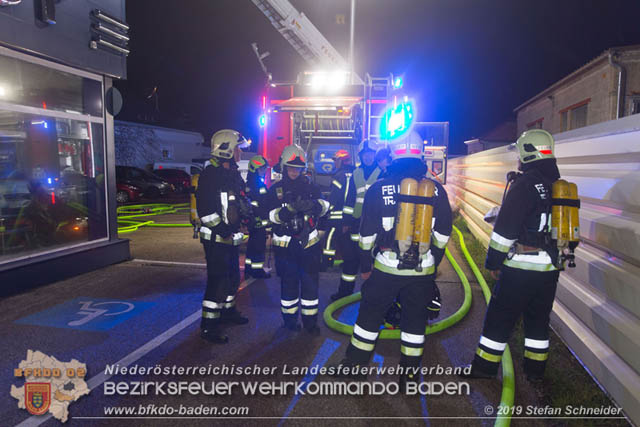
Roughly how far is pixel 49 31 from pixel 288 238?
4.60 meters

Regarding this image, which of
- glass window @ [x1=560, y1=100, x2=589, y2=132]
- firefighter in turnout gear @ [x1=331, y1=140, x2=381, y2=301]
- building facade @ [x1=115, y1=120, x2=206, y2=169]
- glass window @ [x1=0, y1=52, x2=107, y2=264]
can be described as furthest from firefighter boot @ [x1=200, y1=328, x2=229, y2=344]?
building facade @ [x1=115, y1=120, x2=206, y2=169]

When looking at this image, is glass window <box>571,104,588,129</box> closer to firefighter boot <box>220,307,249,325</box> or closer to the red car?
firefighter boot <box>220,307,249,325</box>

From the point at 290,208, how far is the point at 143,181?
1575 cm

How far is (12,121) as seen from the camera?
602 centimetres

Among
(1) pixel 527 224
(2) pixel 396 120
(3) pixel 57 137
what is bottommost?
(1) pixel 527 224

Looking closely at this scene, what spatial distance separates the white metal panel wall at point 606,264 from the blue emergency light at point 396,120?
136 inches

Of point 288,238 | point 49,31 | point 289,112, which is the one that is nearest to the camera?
point 288,238

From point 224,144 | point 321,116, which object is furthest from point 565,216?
point 321,116

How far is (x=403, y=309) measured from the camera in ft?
9.86

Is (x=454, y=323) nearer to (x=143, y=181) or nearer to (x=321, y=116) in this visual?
(x=321, y=116)

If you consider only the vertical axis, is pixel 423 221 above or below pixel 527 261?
above

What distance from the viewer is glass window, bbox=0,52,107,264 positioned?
5746 millimetres

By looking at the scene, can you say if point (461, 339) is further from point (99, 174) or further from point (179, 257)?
point (99, 174)

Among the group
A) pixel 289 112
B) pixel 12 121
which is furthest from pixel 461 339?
pixel 12 121
